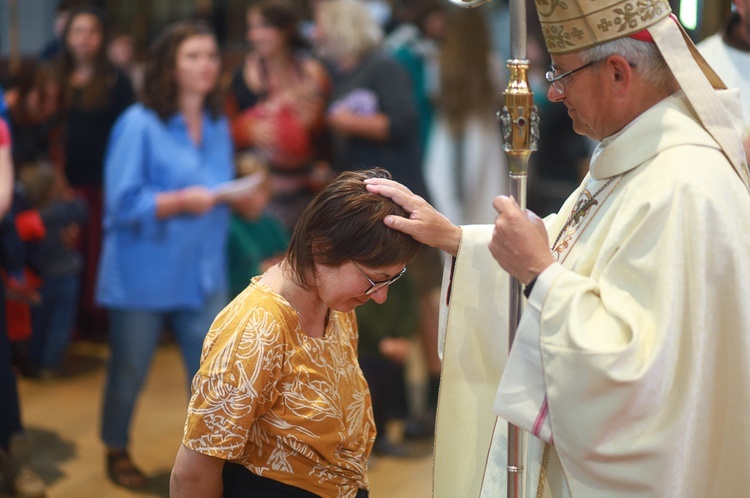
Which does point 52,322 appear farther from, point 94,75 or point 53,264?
point 94,75

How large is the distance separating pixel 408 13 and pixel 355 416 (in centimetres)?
464

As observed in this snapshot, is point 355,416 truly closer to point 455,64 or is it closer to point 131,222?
point 131,222

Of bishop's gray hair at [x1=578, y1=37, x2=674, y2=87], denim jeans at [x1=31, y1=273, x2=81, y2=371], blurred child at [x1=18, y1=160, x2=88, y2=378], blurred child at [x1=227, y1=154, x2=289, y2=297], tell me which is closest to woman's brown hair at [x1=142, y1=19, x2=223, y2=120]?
blurred child at [x1=227, y1=154, x2=289, y2=297]

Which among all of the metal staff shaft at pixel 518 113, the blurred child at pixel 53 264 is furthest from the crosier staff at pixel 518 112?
the blurred child at pixel 53 264

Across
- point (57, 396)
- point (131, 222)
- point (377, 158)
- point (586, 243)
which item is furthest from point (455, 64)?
point (586, 243)

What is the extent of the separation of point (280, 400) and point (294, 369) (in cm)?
7

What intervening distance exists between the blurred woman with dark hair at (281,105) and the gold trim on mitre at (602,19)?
3.09 meters

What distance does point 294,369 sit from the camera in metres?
2.27

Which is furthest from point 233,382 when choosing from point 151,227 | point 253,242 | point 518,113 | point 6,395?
point 253,242

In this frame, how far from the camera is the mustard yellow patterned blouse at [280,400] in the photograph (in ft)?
7.09

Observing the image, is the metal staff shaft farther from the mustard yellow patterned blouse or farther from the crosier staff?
the mustard yellow patterned blouse

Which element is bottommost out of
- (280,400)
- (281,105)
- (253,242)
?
(253,242)

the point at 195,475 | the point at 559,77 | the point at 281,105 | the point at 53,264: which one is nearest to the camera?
the point at 195,475

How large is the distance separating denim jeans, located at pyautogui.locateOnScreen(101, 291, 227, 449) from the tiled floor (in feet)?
0.79
